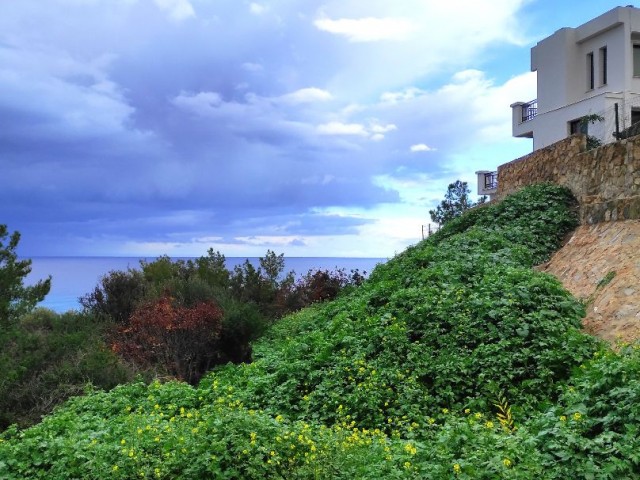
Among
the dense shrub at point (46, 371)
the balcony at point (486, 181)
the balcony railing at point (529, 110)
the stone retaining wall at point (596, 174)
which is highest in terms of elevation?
the balcony railing at point (529, 110)

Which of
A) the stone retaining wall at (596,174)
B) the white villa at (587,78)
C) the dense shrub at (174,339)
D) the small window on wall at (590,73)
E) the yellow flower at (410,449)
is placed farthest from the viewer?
the small window on wall at (590,73)

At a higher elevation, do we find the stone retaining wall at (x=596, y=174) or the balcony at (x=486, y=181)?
the balcony at (x=486, y=181)

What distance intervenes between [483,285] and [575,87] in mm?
19032

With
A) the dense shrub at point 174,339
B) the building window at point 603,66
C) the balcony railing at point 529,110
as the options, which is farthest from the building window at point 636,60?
the dense shrub at point 174,339

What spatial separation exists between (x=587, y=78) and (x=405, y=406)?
22.4m

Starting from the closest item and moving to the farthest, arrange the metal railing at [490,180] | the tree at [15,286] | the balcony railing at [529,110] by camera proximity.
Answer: the tree at [15,286], the balcony railing at [529,110], the metal railing at [490,180]

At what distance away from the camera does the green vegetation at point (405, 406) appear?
15.5 feet

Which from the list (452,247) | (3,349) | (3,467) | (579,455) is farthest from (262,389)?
(452,247)

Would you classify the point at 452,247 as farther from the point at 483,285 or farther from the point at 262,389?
the point at 262,389

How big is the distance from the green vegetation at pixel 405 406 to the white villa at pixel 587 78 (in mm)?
13513

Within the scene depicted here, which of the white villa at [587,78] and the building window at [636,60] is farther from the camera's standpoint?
the building window at [636,60]

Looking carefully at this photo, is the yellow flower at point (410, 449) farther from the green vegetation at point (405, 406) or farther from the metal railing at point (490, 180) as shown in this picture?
the metal railing at point (490, 180)

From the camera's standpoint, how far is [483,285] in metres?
8.99

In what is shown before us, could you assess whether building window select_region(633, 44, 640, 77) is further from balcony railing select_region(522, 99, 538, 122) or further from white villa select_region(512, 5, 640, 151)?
balcony railing select_region(522, 99, 538, 122)
